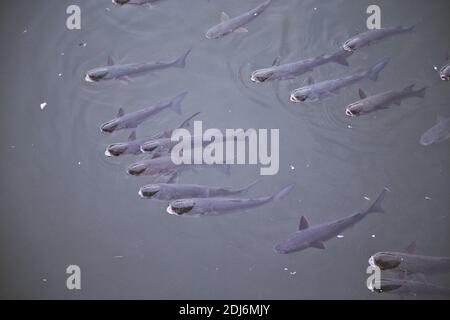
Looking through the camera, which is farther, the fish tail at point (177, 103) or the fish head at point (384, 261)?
the fish tail at point (177, 103)

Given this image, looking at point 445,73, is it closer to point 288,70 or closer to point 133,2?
point 288,70

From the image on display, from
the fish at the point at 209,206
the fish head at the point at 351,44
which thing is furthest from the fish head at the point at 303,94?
the fish at the point at 209,206

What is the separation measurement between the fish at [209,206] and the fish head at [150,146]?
0.84 ft

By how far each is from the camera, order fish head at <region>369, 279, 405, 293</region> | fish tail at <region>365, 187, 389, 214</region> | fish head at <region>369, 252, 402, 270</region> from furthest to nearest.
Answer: fish tail at <region>365, 187, 389, 214</region> < fish head at <region>369, 279, 405, 293</region> < fish head at <region>369, 252, 402, 270</region>

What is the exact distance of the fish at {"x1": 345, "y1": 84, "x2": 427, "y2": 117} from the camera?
2.51 metres

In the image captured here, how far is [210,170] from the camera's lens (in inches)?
108

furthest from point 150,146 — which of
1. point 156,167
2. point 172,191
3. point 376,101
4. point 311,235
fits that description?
point 376,101

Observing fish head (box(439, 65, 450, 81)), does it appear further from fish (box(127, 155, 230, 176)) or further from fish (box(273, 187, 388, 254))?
fish (box(127, 155, 230, 176))

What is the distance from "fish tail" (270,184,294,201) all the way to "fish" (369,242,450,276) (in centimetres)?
52

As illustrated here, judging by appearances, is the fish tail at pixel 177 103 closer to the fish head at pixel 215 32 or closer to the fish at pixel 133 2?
the fish head at pixel 215 32

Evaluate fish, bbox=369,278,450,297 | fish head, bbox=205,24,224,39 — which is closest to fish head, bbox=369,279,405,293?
fish, bbox=369,278,450,297

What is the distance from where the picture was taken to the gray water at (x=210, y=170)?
108 inches

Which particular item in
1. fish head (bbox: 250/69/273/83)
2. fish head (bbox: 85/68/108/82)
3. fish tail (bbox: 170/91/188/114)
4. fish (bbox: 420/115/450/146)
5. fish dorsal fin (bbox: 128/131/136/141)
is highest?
fish head (bbox: 85/68/108/82)

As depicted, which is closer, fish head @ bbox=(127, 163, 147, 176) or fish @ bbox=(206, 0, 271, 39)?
fish head @ bbox=(127, 163, 147, 176)
